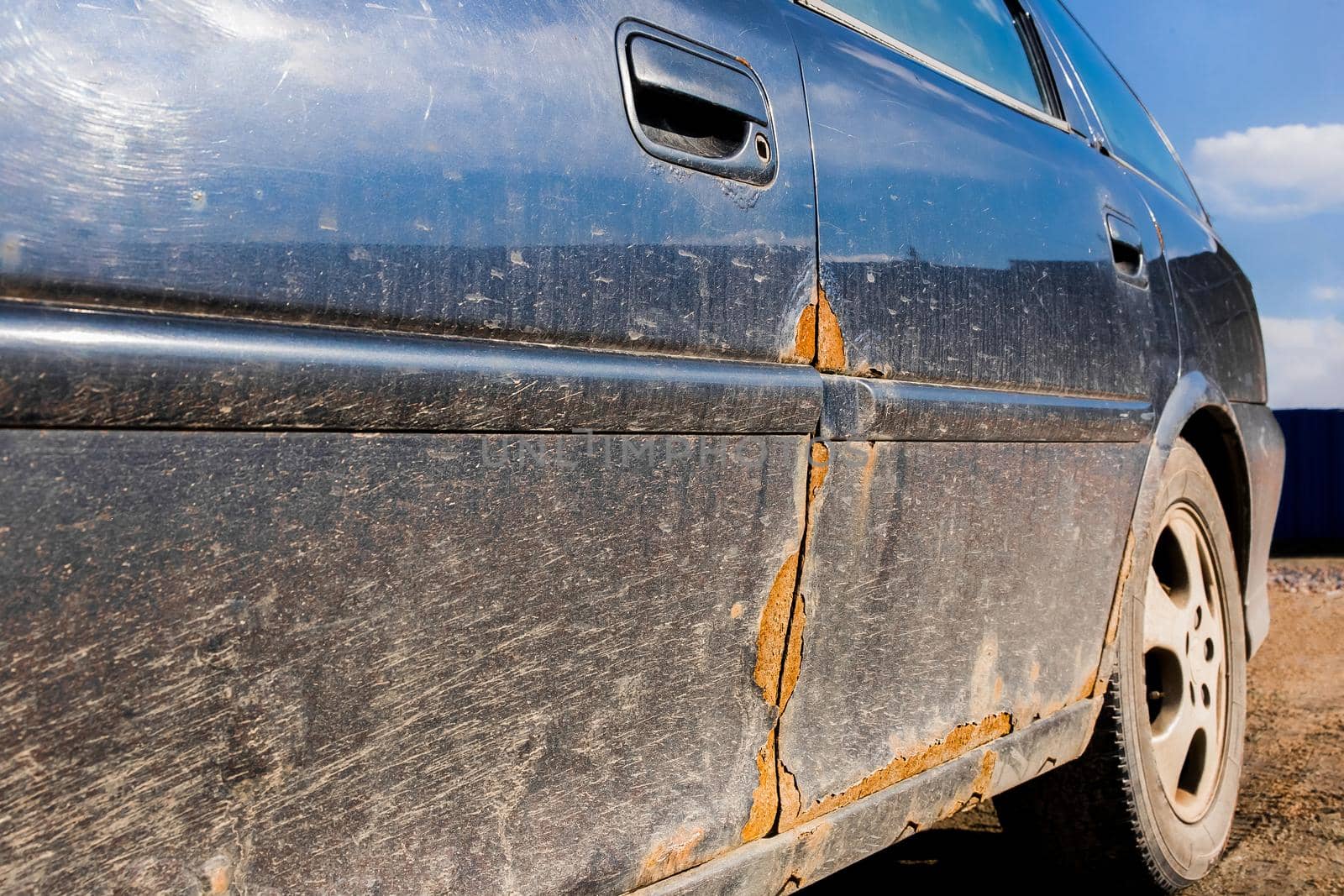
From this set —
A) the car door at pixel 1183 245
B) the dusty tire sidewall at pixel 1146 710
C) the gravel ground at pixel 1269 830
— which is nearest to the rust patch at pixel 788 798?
the dusty tire sidewall at pixel 1146 710

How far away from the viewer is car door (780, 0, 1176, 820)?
134cm

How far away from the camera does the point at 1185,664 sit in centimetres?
240

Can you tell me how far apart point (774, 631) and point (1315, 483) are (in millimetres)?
14141

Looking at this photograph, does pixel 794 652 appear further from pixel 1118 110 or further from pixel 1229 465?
pixel 1118 110

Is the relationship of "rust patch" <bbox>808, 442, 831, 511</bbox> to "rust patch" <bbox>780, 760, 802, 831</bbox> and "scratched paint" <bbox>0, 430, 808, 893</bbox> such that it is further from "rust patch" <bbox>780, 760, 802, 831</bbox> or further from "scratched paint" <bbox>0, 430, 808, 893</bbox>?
"rust patch" <bbox>780, 760, 802, 831</bbox>

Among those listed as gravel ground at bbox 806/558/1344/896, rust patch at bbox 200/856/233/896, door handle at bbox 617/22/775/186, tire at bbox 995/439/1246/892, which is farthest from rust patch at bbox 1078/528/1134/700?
rust patch at bbox 200/856/233/896

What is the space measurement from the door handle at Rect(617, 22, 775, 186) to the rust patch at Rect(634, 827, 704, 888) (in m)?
0.71

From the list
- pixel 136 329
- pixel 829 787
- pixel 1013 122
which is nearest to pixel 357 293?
pixel 136 329

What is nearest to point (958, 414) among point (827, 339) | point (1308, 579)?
point (827, 339)

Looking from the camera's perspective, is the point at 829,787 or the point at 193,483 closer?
the point at 193,483

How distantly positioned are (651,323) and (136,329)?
498 millimetres

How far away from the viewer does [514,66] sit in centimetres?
102

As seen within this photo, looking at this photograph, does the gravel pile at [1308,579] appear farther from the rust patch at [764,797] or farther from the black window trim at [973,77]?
the rust patch at [764,797]

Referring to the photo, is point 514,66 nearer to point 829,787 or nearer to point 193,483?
point 193,483
